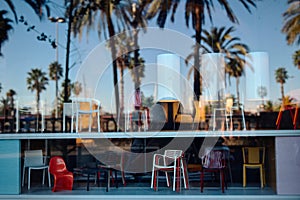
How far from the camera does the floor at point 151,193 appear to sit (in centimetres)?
547

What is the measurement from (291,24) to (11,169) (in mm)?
7405

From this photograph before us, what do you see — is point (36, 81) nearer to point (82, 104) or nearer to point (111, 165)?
point (82, 104)

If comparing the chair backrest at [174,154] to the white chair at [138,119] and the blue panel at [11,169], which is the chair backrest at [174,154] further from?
the white chair at [138,119]

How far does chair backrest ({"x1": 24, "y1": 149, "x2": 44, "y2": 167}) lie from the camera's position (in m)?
6.26

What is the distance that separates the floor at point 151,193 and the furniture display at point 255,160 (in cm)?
14

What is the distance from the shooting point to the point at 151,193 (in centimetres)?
570

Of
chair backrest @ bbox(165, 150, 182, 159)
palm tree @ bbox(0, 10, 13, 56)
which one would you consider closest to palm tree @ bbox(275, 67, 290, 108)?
chair backrest @ bbox(165, 150, 182, 159)

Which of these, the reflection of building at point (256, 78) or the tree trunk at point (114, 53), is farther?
the tree trunk at point (114, 53)

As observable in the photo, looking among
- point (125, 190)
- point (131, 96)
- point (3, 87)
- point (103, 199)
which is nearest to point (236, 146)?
point (125, 190)

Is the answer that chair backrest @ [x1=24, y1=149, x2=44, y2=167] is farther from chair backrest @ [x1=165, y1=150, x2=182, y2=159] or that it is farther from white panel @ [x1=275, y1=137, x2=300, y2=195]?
white panel @ [x1=275, y1=137, x2=300, y2=195]

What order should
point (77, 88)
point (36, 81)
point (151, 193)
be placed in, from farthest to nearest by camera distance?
point (77, 88)
point (36, 81)
point (151, 193)

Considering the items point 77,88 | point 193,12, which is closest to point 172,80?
point 193,12

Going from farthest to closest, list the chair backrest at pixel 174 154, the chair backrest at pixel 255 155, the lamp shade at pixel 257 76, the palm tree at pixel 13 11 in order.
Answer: the lamp shade at pixel 257 76
the palm tree at pixel 13 11
the chair backrest at pixel 255 155
the chair backrest at pixel 174 154

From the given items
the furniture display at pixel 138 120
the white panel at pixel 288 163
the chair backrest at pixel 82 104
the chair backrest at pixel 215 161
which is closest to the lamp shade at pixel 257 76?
the furniture display at pixel 138 120
